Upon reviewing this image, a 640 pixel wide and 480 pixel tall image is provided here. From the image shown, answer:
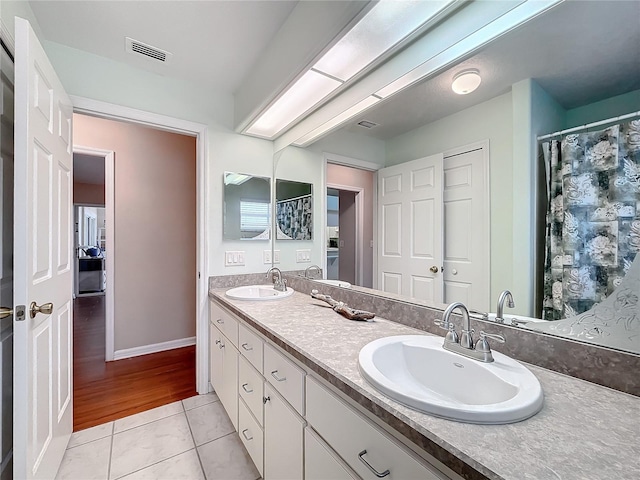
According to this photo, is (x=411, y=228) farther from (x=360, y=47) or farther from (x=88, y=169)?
(x=88, y=169)

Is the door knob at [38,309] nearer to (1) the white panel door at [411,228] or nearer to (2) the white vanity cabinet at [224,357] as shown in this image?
(2) the white vanity cabinet at [224,357]

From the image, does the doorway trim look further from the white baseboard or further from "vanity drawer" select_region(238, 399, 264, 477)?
"vanity drawer" select_region(238, 399, 264, 477)

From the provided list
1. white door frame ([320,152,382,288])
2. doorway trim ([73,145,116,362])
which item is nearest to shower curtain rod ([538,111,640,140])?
white door frame ([320,152,382,288])

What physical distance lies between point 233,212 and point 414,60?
63.2 inches

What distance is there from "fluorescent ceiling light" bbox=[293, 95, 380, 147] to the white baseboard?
2.51 metres

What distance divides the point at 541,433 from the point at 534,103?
0.94 meters

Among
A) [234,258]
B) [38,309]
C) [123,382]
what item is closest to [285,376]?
[38,309]

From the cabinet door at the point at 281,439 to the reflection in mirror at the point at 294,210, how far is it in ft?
3.72

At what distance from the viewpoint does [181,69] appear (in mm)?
1957

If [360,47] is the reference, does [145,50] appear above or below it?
above

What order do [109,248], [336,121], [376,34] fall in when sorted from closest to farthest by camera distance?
[376,34] → [336,121] → [109,248]

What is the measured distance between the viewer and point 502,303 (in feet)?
3.18

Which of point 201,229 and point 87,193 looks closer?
point 201,229

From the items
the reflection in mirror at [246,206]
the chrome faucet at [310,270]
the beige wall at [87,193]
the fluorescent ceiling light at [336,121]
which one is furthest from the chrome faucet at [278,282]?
the beige wall at [87,193]
